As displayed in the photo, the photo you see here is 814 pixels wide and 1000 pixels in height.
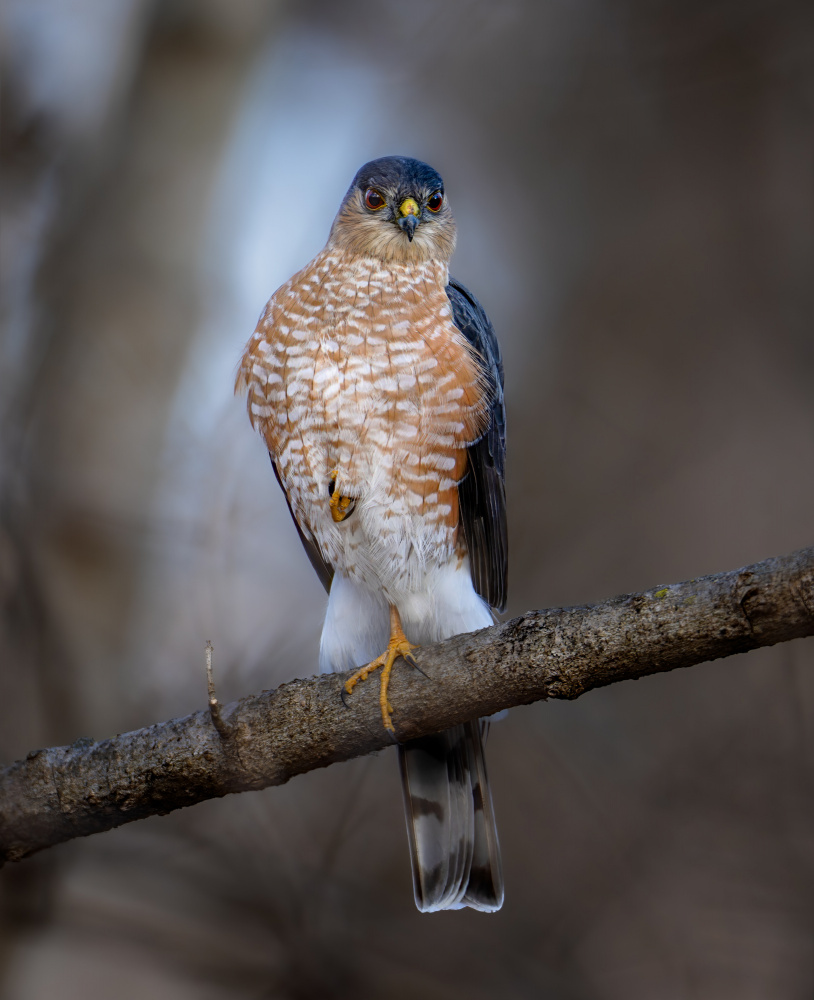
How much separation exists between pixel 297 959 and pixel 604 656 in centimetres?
187

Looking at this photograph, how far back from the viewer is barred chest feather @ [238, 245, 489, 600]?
2623 mm

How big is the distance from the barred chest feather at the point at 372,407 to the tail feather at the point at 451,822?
624 mm

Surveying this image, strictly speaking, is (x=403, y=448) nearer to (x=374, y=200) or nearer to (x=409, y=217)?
(x=409, y=217)

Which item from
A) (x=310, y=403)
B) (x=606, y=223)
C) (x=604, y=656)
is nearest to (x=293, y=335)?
(x=310, y=403)

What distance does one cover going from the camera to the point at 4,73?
3.57 m

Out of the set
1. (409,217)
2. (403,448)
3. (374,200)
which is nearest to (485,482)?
(403,448)

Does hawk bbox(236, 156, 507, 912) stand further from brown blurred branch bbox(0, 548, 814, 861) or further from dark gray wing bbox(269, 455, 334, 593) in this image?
brown blurred branch bbox(0, 548, 814, 861)

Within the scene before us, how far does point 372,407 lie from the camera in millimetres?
2607

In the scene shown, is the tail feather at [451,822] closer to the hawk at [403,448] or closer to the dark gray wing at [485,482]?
the hawk at [403,448]

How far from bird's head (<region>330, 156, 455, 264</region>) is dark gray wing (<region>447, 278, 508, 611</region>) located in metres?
0.19

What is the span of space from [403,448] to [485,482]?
399 mm

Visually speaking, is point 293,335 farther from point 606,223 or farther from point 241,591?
point 606,223

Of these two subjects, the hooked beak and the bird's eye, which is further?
the bird's eye

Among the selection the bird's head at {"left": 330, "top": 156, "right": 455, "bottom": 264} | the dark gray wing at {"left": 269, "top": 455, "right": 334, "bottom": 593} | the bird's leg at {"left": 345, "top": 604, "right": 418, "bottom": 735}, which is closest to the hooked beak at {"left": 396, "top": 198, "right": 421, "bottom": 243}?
the bird's head at {"left": 330, "top": 156, "right": 455, "bottom": 264}
